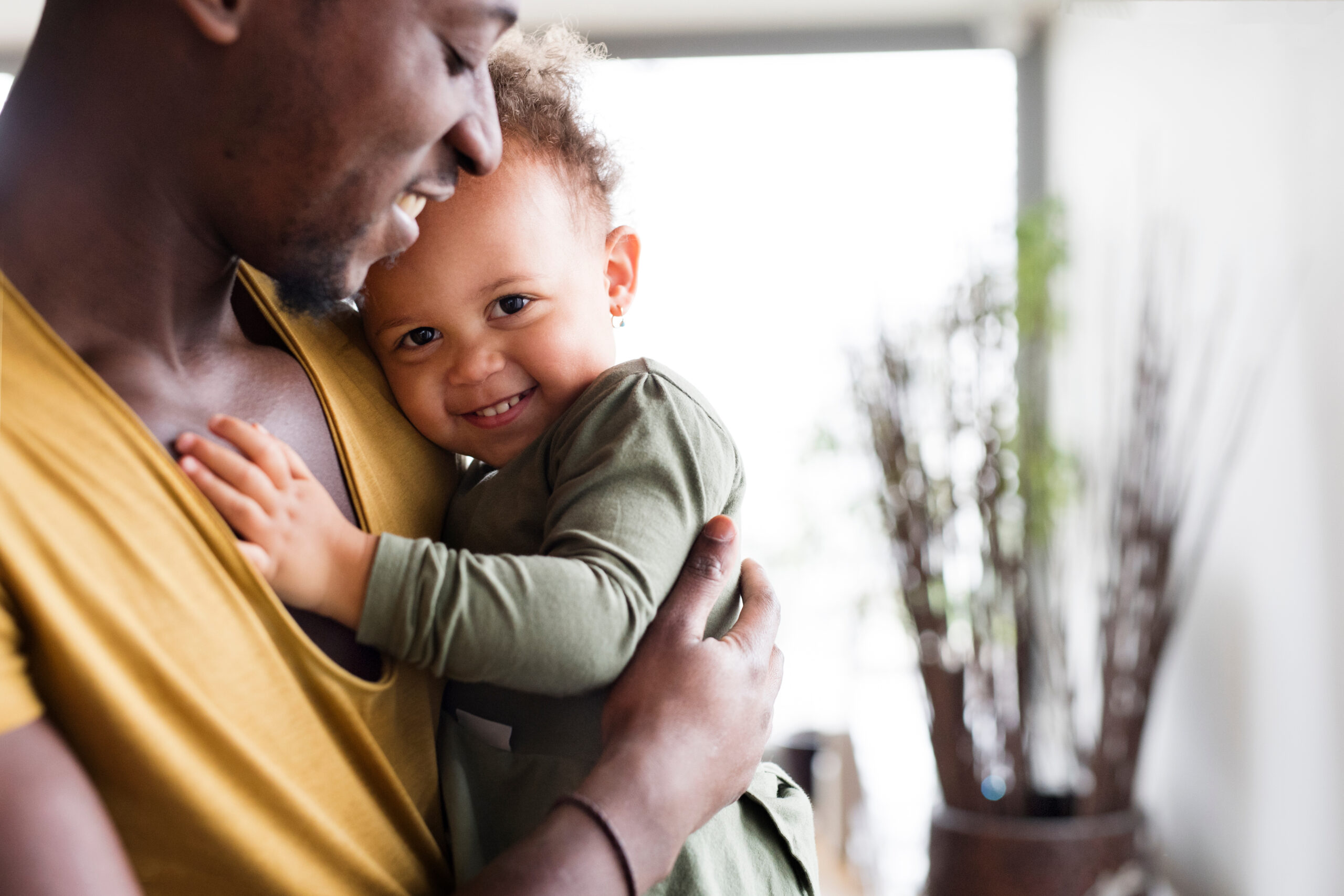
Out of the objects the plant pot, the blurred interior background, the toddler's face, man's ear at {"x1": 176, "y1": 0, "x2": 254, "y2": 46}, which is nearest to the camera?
man's ear at {"x1": 176, "y1": 0, "x2": 254, "y2": 46}

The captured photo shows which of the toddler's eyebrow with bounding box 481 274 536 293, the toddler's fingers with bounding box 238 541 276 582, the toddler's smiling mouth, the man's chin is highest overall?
the man's chin

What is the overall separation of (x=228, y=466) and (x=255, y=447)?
4cm

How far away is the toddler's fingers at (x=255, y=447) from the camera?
0.85 metres

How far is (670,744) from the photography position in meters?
0.91

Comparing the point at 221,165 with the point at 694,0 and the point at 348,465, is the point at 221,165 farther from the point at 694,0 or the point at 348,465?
the point at 694,0

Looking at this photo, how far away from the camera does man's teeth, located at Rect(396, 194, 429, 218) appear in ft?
2.98

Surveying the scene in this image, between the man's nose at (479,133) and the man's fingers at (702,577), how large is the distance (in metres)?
0.38

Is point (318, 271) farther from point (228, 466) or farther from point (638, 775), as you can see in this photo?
point (638, 775)

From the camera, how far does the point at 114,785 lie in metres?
0.74

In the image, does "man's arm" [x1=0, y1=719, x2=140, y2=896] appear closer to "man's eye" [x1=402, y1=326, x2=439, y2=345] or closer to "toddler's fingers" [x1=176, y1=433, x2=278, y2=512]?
"toddler's fingers" [x1=176, y1=433, x2=278, y2=512]

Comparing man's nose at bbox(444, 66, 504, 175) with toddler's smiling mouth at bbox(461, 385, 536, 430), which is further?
toddler's smiling mouth at bbox(461, 385, 536, 430)

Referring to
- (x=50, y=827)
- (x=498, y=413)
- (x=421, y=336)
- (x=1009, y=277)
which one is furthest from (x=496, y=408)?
(x=1009, y=277)

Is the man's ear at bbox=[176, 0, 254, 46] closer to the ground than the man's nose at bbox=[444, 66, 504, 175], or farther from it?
farther from it

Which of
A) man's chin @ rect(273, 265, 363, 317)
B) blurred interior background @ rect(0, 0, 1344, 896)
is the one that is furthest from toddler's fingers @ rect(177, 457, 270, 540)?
blurred interior background @ rect(0, 0, 1344, 896)
